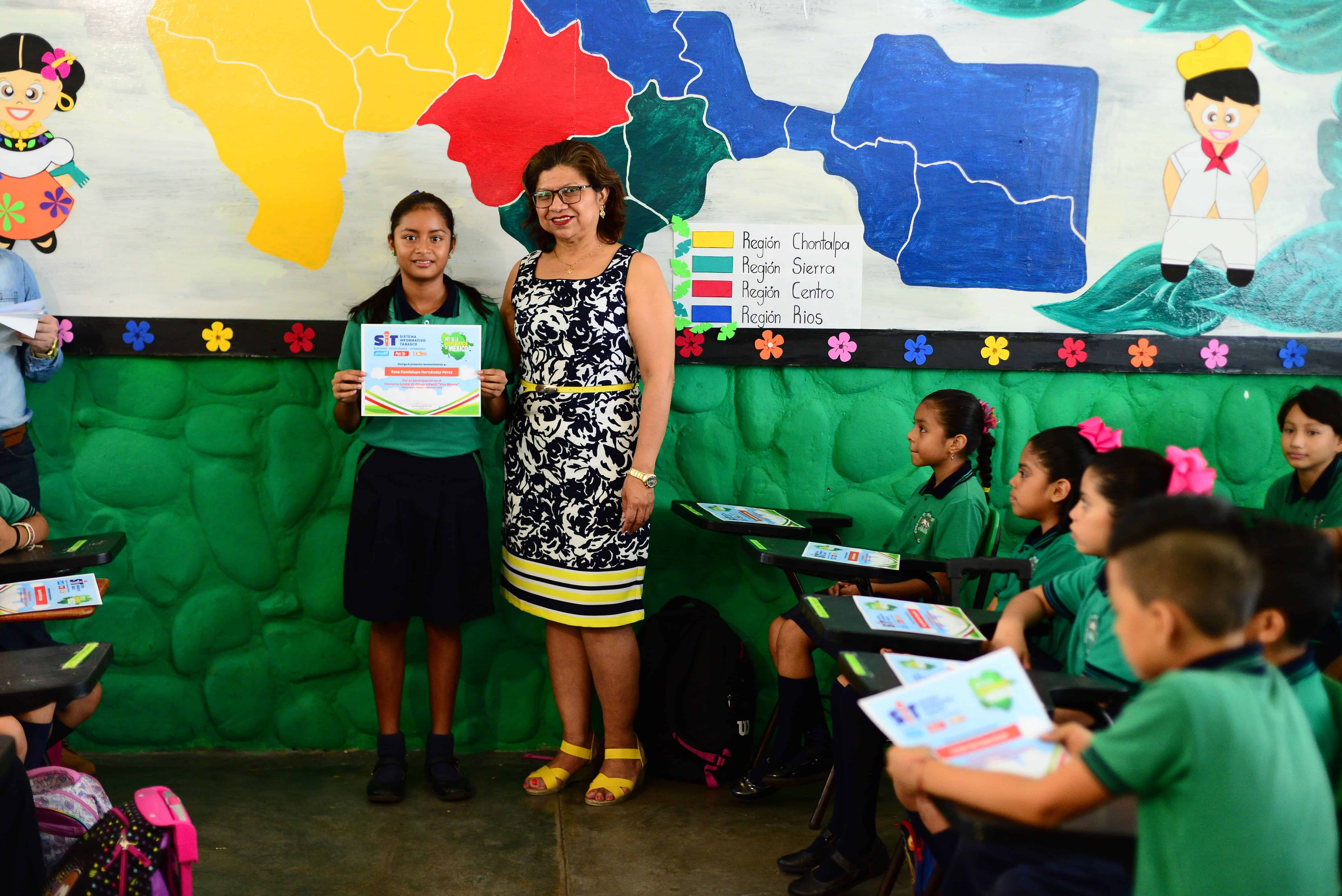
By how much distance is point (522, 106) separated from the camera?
3.20 metres

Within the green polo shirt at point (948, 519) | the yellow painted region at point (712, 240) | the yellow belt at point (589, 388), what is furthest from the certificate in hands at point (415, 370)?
the green polo shirt at point (948, 519)

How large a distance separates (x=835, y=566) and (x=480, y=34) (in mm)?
1970

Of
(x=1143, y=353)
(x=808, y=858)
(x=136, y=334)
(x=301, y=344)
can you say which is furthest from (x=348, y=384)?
(x=1143, y=353)

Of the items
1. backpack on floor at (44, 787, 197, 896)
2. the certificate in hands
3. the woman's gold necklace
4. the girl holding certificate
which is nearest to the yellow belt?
the girl holding certificate

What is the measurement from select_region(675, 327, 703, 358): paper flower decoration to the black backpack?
0.83 m

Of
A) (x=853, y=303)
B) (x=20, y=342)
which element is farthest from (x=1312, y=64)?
(x=20, y=342)

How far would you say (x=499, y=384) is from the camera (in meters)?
2.90

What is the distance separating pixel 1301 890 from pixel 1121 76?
8.95 ft

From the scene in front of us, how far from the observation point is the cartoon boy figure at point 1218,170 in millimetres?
3289

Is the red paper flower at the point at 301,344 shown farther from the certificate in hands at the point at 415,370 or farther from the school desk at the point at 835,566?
the school desk at the point at 835,566

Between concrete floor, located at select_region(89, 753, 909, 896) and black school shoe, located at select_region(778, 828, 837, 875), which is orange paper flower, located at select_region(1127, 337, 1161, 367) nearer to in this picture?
concrete floor, located at select_region(89, 753, 909, 896)

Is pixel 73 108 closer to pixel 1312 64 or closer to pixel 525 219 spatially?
pixel 525 219

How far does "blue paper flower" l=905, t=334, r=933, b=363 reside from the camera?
3.33m

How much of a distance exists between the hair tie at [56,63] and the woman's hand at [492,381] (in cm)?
132
